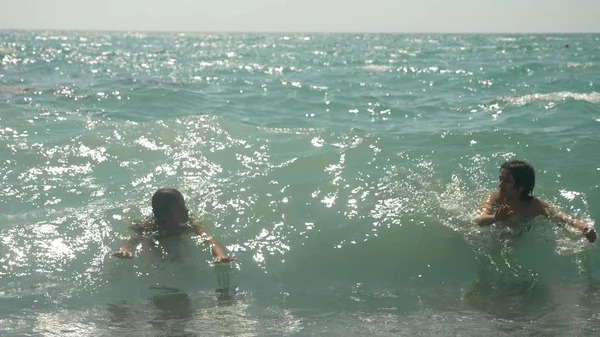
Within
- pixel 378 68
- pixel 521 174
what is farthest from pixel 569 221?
pixel 378 68

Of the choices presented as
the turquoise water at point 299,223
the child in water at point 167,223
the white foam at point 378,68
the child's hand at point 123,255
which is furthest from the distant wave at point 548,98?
the child's hand at point 123,255

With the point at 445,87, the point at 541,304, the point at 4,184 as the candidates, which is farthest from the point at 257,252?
the point at 445,87

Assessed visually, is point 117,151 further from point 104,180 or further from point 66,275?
point 66,275

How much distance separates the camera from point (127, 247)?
5980 mm

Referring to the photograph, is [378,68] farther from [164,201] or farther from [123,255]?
[123,255]

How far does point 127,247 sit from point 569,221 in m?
4.39

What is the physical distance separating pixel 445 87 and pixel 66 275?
15964mm

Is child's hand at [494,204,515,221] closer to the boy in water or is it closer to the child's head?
the boy in water

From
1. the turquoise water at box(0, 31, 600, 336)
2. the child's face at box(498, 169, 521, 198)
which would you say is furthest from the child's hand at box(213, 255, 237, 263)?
the child's face at box(498, 169, 521, 198)

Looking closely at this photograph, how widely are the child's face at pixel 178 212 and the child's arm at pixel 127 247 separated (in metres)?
0.45

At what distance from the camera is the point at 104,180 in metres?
8.39

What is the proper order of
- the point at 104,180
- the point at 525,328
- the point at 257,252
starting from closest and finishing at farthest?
1. the point at 525,328
2. the point at 257,252
3. the point at 104,180

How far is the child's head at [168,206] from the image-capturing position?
19.9 ft

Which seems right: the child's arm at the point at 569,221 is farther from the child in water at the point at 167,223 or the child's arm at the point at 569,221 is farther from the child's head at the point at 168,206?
the child's head at the point at 168,206
